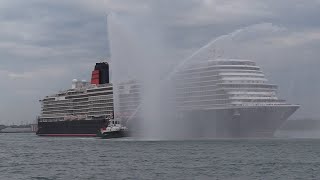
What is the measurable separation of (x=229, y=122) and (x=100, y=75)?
161ft

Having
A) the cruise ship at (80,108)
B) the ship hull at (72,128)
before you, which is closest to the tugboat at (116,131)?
the cruise ship at (80,108)

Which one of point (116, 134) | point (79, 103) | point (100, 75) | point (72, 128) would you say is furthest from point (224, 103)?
point (100, 75)

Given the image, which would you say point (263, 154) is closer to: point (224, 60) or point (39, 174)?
point (39, 174)

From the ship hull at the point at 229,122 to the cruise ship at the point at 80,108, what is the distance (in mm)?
26166

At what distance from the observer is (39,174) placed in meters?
32.6

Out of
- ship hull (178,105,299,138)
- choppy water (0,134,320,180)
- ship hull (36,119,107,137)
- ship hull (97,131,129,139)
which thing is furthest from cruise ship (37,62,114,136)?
choppy water (0,134,320,180)

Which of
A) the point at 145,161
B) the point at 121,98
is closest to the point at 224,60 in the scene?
the point at 121,98

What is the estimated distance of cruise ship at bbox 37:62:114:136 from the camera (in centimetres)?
9880

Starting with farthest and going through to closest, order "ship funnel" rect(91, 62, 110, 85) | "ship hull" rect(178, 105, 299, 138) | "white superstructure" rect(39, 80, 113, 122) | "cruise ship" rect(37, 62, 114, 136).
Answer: "ship funnel" rect(91, 62, 110, 85)
"white superstructure" rect(39, 80, 113, 122)
"cruise ship" rect(37, 62, 114, 136)
"ship hull" rect(178, 105, 299, 138)

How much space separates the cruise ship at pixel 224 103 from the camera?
6962 cm

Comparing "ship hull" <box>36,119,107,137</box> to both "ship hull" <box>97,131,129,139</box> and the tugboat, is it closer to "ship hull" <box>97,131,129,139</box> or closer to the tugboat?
the tugboat

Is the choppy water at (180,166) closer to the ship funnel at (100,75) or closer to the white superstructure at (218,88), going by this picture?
the white superstructure at (218,88)

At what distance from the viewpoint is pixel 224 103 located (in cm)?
7069

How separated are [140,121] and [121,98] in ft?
36.0
